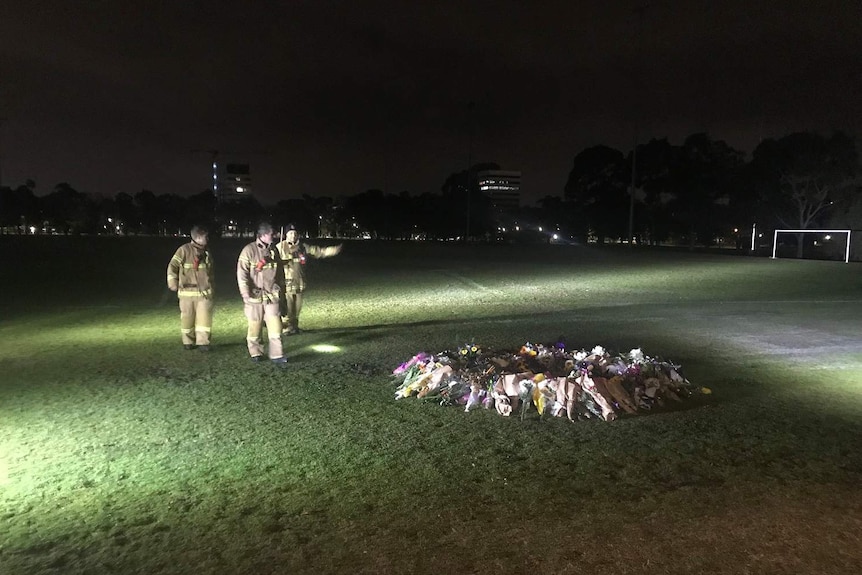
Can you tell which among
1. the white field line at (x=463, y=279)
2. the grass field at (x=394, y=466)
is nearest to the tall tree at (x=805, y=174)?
the white field line at (x=463, y=279)

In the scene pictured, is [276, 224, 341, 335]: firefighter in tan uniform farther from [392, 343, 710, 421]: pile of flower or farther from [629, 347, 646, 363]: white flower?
[629, 347, 646, 363]: white flower

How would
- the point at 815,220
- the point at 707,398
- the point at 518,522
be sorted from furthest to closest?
1. the point at 815,220
2. the point at 707,398
3. the point at 518,522

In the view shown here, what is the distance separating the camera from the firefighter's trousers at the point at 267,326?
8852mm

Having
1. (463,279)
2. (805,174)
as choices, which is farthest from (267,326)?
(805,174)

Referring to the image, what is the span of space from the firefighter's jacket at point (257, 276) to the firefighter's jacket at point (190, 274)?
1.04m

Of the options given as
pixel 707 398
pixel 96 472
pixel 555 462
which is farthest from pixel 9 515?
pixel 707 398

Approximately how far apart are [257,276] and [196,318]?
5.53 feet

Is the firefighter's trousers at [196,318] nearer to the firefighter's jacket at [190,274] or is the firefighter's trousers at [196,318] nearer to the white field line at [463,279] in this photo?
the firefighter's jacket at [190,274]

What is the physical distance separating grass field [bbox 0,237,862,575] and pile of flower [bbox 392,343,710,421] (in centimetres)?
30

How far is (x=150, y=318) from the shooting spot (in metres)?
14.0

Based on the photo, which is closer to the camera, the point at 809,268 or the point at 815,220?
the point at 809,268

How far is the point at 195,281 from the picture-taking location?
961cm

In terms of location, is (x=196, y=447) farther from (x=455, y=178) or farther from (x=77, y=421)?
(x=455, y=178)

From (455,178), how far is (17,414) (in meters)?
96.7
